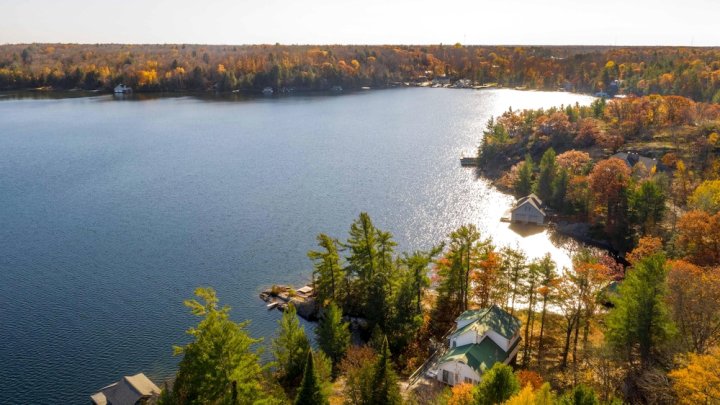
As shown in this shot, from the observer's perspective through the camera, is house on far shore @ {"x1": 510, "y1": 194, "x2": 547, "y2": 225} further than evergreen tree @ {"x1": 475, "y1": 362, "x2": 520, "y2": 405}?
Yes

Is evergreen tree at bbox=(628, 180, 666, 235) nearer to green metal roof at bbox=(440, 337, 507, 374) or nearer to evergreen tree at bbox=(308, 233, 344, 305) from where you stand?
green metal roof at bbox=(440, 337, 507, 374)

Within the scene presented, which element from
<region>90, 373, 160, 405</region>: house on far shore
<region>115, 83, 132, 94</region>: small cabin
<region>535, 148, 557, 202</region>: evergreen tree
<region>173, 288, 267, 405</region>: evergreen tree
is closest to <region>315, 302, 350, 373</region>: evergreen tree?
<region>173, 288, 267, 405</region>: evergreen tree

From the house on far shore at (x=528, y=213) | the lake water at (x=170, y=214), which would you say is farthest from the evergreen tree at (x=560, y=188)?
the lake water at (x=170, y=214)

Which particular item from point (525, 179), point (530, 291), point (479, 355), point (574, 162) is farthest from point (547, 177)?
point (479, 355)

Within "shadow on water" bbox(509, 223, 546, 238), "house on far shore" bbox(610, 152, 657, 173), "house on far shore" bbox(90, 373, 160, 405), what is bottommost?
"house on far shore" bbox(90, 373, 160, 405)

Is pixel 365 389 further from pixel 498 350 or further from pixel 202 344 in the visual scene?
pixel 498 350

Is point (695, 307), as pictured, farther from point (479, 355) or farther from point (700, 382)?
point (479, 355)

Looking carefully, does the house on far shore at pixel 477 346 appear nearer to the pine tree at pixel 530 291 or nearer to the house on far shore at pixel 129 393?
the pine tree at pixel 530 291

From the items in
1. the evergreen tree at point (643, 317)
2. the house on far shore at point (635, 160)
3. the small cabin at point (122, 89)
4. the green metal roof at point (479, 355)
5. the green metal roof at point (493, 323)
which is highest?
the small cabin at point (122, 89)
